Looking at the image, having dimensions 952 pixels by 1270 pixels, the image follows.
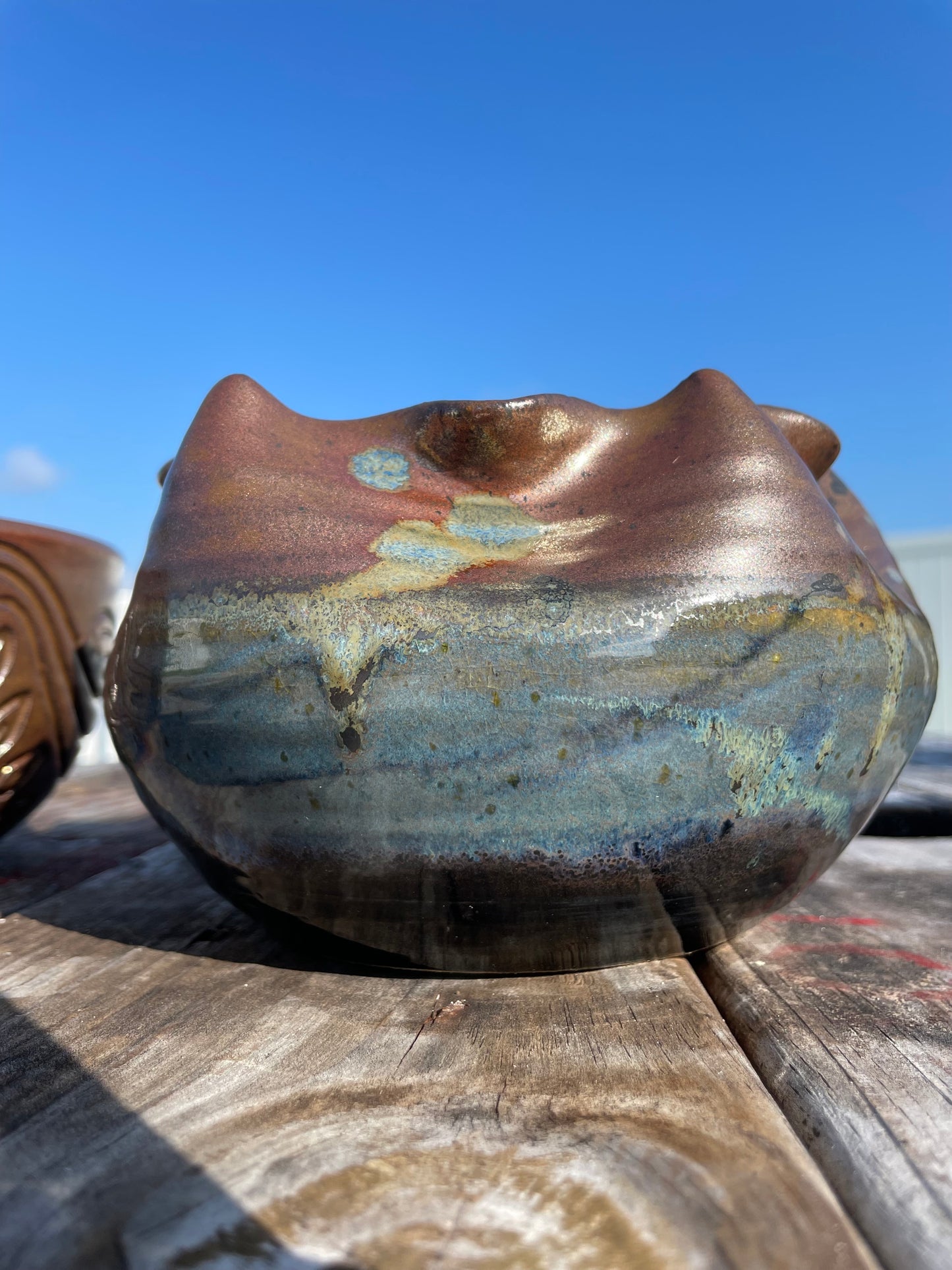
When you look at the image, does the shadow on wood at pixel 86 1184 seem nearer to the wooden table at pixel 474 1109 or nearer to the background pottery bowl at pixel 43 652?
the wooden table at pixel 474 1109

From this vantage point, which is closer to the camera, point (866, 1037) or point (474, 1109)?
point (474, 1109)

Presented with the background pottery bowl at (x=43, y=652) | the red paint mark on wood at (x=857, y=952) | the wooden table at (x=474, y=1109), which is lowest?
the red paint mark on wood at (x=857, y=952)

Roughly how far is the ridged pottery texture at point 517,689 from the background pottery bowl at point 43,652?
0.95 ft

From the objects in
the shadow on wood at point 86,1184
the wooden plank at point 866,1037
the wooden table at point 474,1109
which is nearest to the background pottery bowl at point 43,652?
the wooden table at point 474,1109

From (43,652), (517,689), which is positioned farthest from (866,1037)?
(43,652)

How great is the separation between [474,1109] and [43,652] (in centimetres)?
75

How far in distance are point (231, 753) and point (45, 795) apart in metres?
0.55

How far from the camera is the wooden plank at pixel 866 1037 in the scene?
465mm

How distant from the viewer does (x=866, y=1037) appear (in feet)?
2.13

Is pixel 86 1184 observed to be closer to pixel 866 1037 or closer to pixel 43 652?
pixel 866 1037

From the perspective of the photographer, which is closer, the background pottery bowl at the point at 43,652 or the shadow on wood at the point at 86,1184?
the shadow on wood at the point at 86,1184

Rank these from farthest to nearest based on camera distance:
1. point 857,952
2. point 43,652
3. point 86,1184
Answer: point 43,652 → point 857,952 → point 86,1184

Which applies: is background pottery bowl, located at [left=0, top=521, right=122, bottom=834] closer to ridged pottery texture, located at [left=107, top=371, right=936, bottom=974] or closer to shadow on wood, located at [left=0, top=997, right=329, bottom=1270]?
ridged pottery texture, located at [left=107, top=371, right=936, bottom=974]

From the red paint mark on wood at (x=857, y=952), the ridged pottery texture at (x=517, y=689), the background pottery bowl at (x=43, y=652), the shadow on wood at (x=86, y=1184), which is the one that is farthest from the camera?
the background pottery bowl at (x=43, y=652)
